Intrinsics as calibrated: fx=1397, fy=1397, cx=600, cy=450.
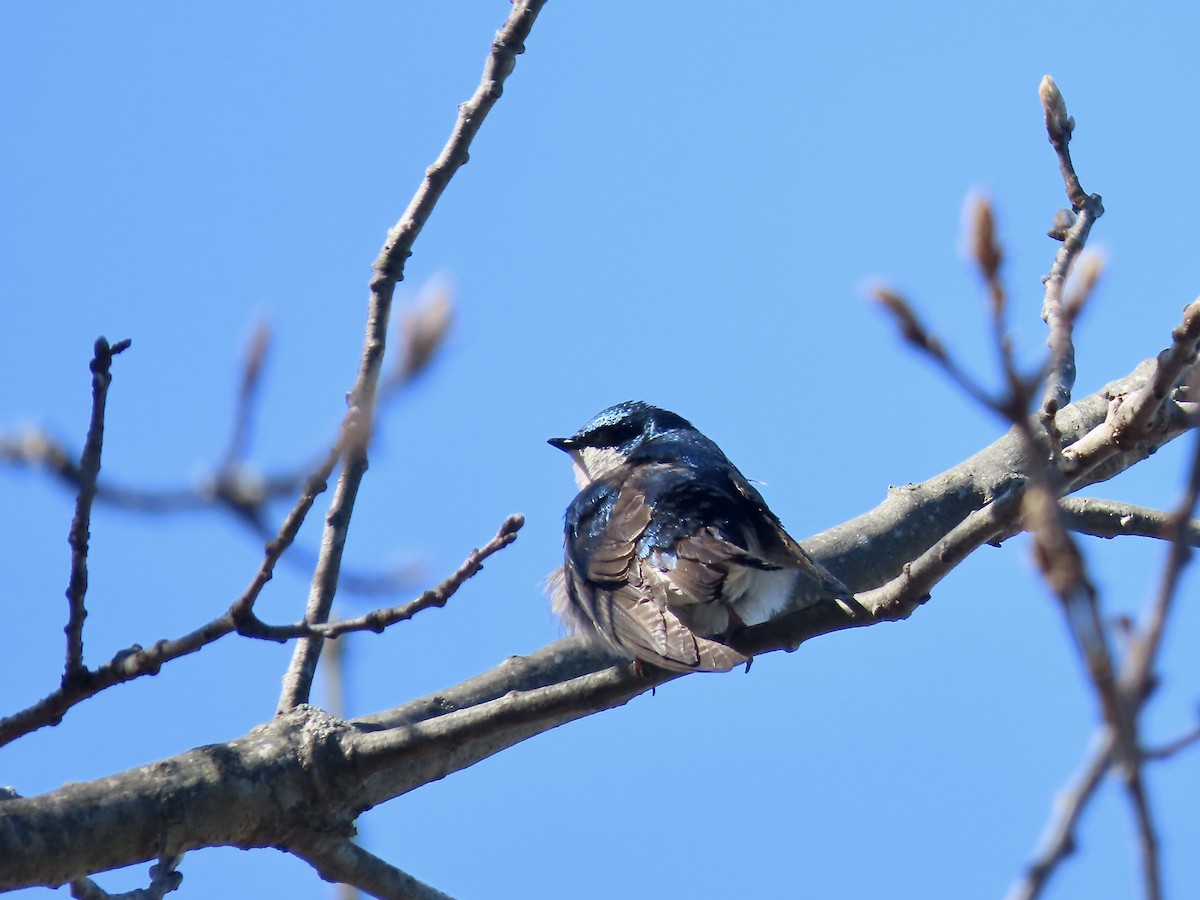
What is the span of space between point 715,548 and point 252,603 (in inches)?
89.9

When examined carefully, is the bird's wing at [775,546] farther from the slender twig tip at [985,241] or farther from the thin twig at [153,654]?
the slender twig tip at [985,241]

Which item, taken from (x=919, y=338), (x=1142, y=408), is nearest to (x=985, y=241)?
(x=919, y=338)

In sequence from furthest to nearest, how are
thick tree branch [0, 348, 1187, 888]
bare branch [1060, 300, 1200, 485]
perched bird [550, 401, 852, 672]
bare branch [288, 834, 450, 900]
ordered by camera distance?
perched bird [550, 401, 852, 672], bare branch [288, 834, 450, 900], thick tree branch [0, 348, 1187, 888], bare branch [1060, 300, 1200, 485]

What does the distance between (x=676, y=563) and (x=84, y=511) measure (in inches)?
96.9

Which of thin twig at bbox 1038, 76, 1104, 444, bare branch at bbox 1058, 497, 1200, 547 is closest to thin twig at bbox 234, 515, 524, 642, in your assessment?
thin twig at bbox 1038, 76, 1104, 444

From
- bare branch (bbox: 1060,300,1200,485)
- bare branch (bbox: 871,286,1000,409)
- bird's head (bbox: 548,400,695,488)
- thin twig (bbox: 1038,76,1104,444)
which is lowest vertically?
bare branch (bbox: 871,286,1000,409)

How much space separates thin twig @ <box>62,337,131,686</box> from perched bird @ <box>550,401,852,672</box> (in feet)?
5.39

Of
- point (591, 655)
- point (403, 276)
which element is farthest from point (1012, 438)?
point (403, 276)

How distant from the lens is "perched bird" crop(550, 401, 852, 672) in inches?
165

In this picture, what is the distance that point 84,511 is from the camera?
2617 millimetres

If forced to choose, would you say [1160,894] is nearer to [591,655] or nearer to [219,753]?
[219,753]

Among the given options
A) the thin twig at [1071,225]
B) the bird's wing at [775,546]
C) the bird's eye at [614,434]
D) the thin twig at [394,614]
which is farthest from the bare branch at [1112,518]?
the thin twig at [394,614]

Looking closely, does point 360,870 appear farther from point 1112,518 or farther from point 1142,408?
point 1112,518

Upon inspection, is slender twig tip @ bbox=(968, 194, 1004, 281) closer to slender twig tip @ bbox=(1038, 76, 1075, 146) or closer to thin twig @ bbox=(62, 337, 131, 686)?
thin twig @ bbox=(62, 337, 131, 686)
